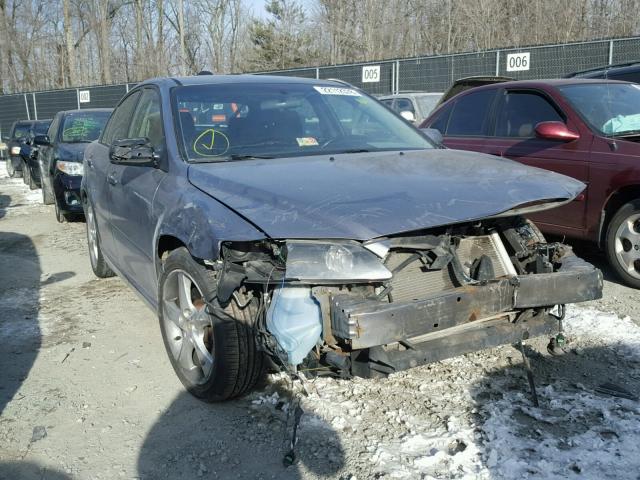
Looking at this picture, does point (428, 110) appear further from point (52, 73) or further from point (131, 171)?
point (52, 73)

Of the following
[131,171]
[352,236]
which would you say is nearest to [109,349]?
[131,171]

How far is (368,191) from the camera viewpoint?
2.97m

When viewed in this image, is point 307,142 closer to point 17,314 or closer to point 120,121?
point 120,121

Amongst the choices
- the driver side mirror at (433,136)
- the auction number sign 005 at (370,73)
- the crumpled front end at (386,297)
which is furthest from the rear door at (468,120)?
the auction number sign 005 at (370,73)

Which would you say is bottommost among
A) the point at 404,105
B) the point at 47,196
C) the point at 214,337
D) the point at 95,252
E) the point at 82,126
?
the point at 47,196

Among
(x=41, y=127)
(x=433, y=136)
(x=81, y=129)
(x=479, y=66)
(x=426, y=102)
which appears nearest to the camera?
(x=433, y=136)

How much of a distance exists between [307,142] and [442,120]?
343 cm

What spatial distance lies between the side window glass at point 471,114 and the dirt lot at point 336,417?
2.58 m

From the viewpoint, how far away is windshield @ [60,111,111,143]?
32.3 feet

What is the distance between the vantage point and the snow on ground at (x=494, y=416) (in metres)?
2.76

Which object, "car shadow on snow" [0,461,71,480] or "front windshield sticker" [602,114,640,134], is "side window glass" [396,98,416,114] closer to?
"front windshield sticker" [602,114,640,134]

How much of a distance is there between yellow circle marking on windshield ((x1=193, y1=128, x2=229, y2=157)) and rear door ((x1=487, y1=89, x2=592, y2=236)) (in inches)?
124

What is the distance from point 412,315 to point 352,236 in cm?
46

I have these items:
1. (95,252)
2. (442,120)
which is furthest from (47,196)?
(442,120)
